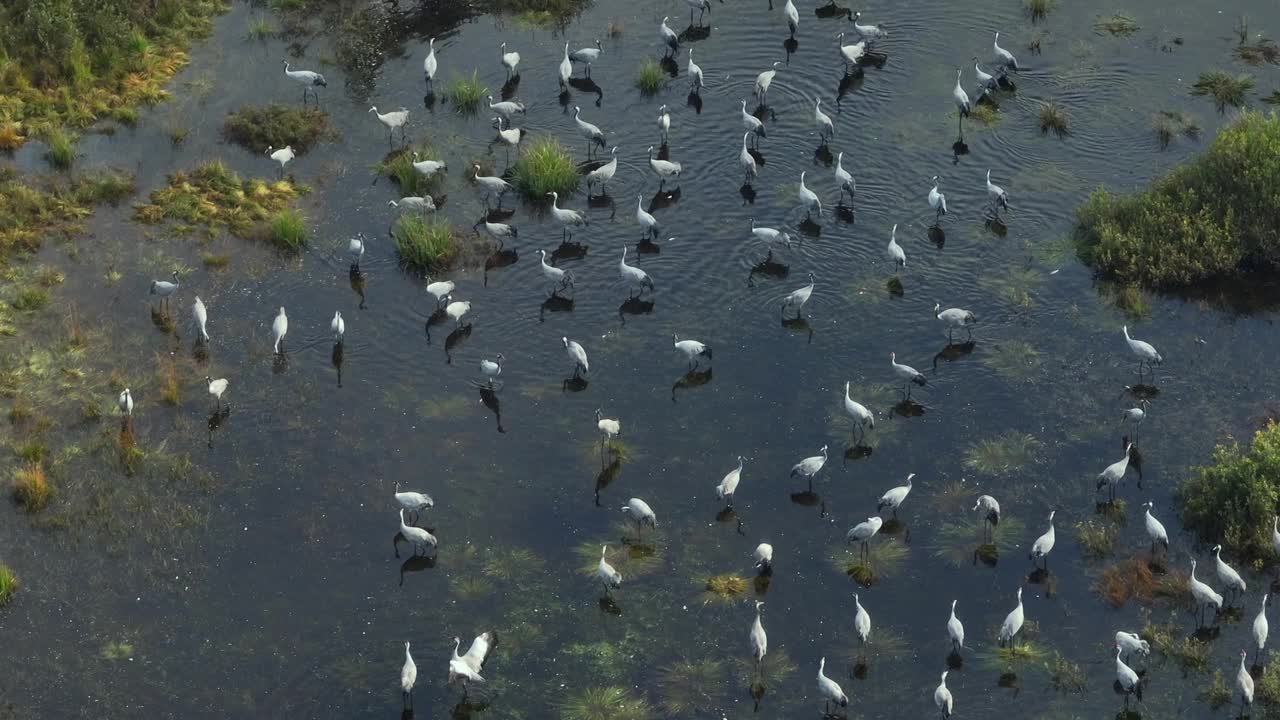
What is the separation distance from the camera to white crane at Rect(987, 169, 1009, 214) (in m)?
33.8

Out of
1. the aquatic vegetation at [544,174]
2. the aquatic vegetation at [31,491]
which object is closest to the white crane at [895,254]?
the aquatic vegetation at [544,174]

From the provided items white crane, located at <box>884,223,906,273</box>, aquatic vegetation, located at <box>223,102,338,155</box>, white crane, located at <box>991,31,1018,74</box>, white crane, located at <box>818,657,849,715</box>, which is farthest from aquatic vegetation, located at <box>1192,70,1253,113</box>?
aquatic vegetation, located at <box>223,102,338,155</box>

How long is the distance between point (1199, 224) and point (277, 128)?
69.9 feet

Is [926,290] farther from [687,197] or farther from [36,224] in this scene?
[36,224]

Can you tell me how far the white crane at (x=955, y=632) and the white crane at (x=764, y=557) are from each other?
3.13m

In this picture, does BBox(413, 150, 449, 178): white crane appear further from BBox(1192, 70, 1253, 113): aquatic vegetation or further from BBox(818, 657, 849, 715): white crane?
BBox(1192, 70, 1253, 113): aquatic vegetation

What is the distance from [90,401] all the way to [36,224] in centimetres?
666

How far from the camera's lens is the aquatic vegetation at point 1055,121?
36781mm

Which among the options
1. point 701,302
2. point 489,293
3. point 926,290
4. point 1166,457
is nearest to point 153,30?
point 489,293

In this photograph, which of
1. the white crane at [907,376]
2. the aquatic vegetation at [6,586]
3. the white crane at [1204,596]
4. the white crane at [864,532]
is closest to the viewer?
the white crane at [1204,596]

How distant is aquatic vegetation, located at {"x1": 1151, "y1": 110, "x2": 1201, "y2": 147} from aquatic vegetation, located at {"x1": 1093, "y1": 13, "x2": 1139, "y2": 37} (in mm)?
4148

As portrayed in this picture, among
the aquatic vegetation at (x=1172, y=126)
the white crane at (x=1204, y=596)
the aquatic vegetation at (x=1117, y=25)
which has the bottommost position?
the white crane at (x=1204, y=596)

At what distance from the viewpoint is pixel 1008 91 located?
3850 cm

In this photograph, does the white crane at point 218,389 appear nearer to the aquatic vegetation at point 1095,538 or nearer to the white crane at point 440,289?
the white crane at point 440,289
